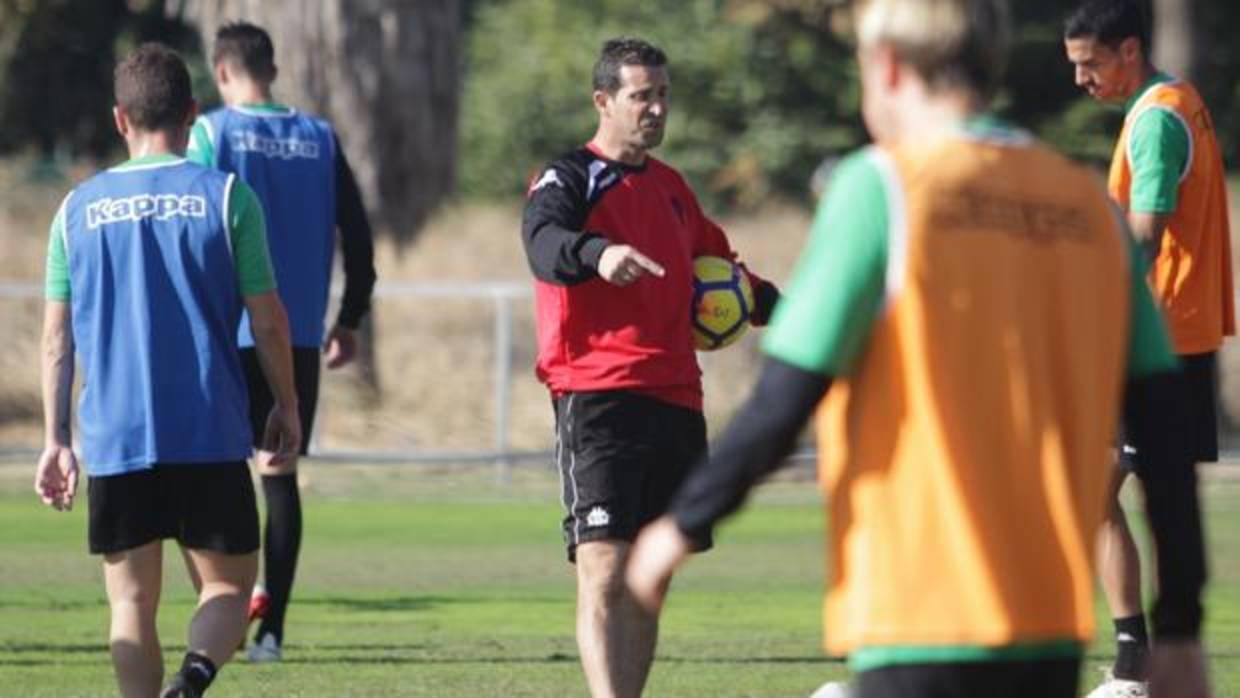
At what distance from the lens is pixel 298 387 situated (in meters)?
11.2

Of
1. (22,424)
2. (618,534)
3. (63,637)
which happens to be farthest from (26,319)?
(618,534)

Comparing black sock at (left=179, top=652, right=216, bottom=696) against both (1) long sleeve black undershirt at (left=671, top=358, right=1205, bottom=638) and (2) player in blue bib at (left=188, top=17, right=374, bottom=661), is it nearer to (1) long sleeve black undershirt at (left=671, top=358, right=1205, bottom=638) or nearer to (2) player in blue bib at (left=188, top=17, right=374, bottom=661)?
(2) player in blue bib at (left=188, top=17, right=374, bottom=661)

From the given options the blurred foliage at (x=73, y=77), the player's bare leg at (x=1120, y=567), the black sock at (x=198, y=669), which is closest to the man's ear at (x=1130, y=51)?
the player's bare leg at (x=1120, y=567)

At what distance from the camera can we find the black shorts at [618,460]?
880 centimetres

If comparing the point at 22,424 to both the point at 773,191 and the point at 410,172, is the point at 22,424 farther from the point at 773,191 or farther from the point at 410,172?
the point at 773,191

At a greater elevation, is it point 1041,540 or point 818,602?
point 1041,540

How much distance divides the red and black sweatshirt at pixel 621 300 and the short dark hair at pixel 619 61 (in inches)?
8.4

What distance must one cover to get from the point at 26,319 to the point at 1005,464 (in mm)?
20231

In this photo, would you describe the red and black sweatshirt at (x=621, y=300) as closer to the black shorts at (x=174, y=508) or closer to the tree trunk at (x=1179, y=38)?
the black shorts at (x=174, y=508)

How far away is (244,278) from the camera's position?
328 inches

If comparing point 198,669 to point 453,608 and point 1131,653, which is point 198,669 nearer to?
point 1131,653

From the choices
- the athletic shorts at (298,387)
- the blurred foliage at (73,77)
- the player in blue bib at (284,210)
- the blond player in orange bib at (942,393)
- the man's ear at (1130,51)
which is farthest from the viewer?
the blurred foliage at (73,77)

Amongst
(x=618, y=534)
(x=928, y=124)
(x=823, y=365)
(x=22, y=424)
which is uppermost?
(x=928, y=124)

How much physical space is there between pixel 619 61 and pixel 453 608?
4.72 m
